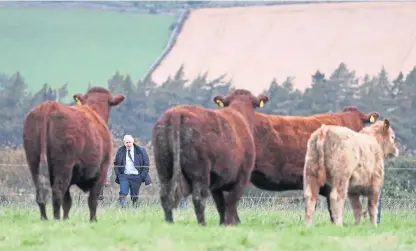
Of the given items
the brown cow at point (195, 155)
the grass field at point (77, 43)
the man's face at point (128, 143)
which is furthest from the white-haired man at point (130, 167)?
the grass field at point (77, 43)

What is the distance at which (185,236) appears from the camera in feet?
44.6

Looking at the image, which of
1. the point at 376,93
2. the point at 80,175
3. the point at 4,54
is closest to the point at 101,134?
the point at 80,175

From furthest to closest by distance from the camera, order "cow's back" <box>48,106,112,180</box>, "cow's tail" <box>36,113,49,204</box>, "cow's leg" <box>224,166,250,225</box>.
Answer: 1. "cow's leg" <box>224,166,250,225</box>
2. "cow's back" <box>48,106,112,180</box>
3. "cow's tail" <box>36,113,49,204</box>

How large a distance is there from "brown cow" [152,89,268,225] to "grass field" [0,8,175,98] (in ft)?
224

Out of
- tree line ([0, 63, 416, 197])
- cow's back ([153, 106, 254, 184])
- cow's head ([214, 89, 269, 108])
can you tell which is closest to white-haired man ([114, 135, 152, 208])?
cow's head ([214, 89, 269, 108])

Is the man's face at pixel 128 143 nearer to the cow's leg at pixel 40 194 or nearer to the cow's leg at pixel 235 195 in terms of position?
the cow's leg at pixel 235 195

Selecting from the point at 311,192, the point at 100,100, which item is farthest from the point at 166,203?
the point at 100,100

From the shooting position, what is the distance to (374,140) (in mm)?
17875

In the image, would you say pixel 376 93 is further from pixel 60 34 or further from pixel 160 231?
pixel 160 231

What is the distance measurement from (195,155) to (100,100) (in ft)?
11.2

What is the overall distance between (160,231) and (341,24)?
89201 millimetres

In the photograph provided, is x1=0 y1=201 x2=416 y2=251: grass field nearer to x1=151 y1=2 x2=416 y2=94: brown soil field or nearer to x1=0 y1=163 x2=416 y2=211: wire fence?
x1=0 y1=163 x2=416 y2=211: wire fence

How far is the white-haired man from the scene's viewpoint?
22391mm

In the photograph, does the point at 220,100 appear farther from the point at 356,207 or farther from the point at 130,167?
the point at 130,167
